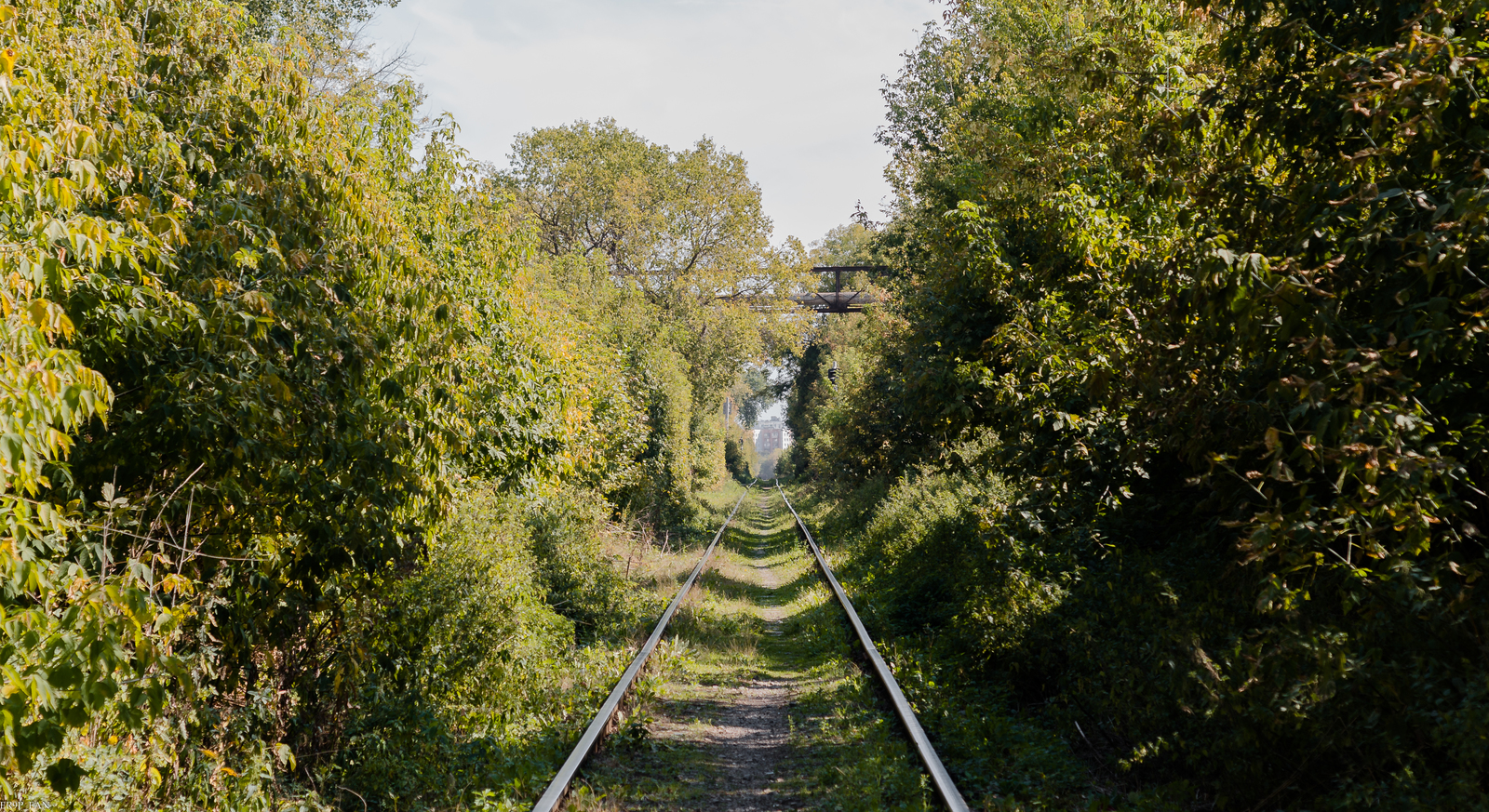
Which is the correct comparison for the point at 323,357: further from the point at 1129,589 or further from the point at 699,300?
the point at 699,300

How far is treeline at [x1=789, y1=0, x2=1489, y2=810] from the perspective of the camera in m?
4.05

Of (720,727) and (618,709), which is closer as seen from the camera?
(618,709)

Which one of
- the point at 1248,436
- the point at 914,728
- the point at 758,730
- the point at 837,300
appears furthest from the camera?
the point at 837,300

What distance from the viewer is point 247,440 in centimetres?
507

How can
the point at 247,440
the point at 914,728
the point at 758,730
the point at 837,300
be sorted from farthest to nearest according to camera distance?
the point at 837,300 < the point at 758,730 < the point at 914,728 < the point at 247,440

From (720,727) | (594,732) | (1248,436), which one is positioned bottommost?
(720,727)

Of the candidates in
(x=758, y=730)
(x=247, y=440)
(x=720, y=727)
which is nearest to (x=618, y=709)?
(x=720, y=727)

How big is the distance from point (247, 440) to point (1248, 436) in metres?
5.77

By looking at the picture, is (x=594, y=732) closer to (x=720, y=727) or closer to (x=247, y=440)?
(x=720, y=727)

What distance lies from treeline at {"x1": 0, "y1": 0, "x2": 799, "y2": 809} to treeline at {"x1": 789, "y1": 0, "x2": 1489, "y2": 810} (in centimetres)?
432

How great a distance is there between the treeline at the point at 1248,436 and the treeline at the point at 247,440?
432 centimetres

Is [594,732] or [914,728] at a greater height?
[914,728]

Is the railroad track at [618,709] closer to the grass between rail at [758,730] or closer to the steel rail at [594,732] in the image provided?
the steel rail at [594,732]

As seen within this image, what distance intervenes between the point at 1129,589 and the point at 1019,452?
251 centimetres
